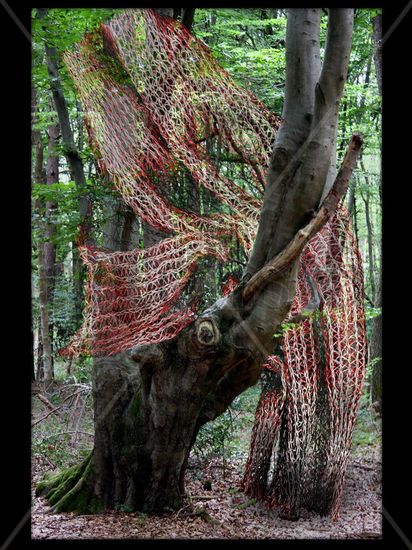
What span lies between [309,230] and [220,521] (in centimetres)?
206

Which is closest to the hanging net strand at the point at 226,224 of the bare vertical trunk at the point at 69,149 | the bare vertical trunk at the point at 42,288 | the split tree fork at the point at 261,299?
the bare vertical trunk at the point at 69,149

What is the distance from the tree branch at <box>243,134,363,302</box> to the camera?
3.28m

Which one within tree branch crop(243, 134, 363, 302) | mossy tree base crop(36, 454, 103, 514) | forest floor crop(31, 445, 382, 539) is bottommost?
forest floor crop(31, 445, 382, 539)

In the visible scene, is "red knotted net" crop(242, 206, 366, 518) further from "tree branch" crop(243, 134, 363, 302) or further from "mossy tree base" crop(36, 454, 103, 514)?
"mossy tree base" crop(36, 454, 103, 514)

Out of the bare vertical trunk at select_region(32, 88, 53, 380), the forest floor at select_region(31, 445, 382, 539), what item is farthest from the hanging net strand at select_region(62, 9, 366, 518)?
the bare vertical trunk at select_region(32, 88, 53, 380)

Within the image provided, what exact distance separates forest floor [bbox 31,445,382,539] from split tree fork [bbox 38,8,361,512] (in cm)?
15

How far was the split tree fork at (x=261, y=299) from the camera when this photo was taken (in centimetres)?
353

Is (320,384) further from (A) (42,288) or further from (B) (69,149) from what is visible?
(A) (42,288)

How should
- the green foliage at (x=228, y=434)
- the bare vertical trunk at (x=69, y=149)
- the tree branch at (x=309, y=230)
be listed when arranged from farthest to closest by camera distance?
the green foliage at (x=228, y=434)
the bare vertical trunk at (x=69, y=149)
the tree branch at (x=309, y=230)

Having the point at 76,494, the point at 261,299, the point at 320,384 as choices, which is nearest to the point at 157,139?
the point at 261,299

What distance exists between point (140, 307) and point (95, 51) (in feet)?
6.86

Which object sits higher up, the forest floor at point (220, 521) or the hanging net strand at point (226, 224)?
the hanging net strand at point (226, 224)

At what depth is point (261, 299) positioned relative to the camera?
3.72m

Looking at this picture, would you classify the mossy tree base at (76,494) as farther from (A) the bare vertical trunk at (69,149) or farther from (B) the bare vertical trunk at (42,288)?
(B) the bare vertical trunk at (42,288)
